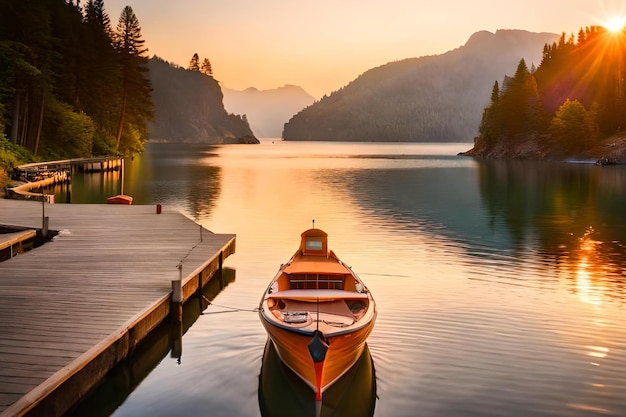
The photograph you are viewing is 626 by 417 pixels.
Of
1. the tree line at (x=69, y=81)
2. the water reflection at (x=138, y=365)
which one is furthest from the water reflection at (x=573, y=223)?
the tree line at (x=69, y=81)

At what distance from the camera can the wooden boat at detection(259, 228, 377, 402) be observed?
1278 cm

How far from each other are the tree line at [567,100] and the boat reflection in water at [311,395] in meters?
Result: 139

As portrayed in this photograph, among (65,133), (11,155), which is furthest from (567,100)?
(11,155)

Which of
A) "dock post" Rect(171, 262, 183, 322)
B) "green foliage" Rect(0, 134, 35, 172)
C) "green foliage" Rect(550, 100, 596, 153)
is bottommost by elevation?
"dock post" Rect(171, 262, 183, 322)

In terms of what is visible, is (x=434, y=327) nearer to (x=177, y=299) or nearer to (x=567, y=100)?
(x=177, y=299)

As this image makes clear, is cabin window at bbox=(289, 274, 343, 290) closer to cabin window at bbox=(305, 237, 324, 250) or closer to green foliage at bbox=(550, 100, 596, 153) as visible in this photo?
cabin window at bbox=(305, 237, 324, 250)

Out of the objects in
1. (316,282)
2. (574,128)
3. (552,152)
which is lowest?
(316,282)

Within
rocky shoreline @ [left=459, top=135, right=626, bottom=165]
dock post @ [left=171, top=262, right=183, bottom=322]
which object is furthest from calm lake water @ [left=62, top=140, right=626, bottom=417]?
rocky shoreline @ [left=459, top=135, right=626, bottom=165]

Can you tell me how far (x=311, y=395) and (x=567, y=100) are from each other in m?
149

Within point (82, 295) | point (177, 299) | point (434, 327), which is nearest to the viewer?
point (82, 295)

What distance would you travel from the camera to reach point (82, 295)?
17797mm

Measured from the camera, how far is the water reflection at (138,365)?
1382cm

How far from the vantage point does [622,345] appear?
59.2ft

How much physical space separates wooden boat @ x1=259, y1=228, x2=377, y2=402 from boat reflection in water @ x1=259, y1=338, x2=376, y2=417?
509mm
